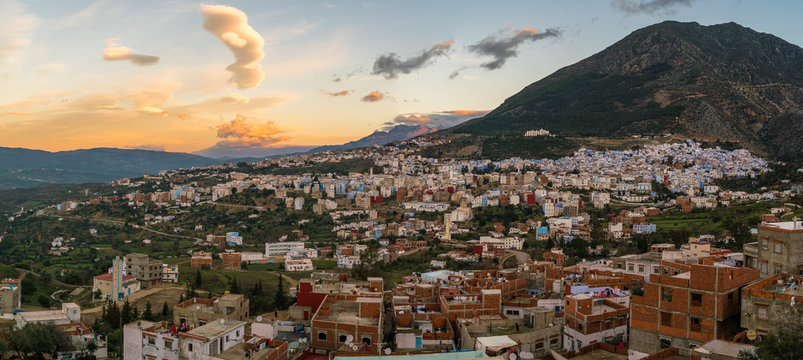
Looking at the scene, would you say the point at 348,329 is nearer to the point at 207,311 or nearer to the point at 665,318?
the point at 207,311

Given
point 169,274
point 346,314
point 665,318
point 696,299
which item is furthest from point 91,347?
point 696,299

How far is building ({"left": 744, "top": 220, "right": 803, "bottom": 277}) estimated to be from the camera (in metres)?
10.7

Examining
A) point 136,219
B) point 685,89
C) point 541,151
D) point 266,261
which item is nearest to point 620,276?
point 266,261

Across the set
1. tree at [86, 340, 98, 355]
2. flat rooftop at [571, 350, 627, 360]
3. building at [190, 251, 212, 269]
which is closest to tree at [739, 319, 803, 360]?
flat rooftop at [571, 350, 627, 360]

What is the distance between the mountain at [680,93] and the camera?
238 ft

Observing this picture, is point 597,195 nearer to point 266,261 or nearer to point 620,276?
point 266,261

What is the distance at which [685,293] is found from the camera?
10.4 meters

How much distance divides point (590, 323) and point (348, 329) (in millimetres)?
5266

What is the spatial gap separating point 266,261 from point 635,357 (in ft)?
109

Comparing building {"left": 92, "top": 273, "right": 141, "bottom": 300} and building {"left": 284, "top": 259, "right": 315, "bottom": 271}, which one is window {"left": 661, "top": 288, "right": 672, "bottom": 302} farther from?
building {"left": 284, "top": 259, "right": 315, "bottom": 271}

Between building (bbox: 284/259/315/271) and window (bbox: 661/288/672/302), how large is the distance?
2773 cm

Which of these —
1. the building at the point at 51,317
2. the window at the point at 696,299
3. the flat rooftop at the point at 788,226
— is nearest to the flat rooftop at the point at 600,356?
the window at the point at 696,299

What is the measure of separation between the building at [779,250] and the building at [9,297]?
2635 centimetres

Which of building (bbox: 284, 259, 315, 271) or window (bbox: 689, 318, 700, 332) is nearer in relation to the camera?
window (bbox: 689, 318, 700, 332)
